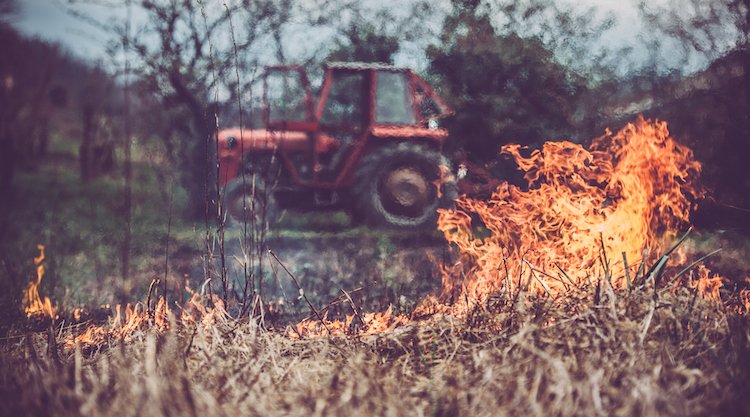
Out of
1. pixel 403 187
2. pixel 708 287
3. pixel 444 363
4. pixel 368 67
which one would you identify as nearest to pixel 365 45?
pixel 368 67

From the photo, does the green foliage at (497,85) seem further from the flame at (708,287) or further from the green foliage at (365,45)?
the flame at (708,287)

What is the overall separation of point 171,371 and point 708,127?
19.4 ft

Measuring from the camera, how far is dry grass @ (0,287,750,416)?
2148mm

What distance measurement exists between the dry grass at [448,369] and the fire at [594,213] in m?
0.96

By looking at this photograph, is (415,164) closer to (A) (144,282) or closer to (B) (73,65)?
(A) (144,282)

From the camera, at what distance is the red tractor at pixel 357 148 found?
8.80 meters

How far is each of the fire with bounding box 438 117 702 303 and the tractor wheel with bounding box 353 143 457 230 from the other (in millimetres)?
2620

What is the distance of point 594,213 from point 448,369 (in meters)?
2.83

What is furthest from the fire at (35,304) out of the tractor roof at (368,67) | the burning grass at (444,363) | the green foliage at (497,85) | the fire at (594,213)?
the green foliage at (497,85)

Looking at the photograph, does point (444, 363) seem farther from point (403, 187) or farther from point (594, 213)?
point (403, 187)

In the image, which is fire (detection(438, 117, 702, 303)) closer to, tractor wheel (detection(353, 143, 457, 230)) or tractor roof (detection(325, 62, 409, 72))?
tractor wheel (detection(353, 143, 457, 230))

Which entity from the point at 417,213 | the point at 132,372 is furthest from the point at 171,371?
the point at 417,213

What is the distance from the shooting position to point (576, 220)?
483 centimetres

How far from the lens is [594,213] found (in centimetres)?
522
